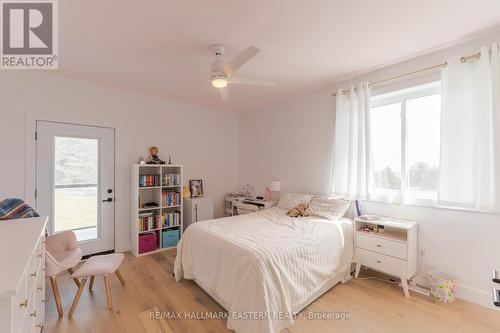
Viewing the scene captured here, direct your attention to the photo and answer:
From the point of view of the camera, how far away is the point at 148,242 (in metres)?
3.54

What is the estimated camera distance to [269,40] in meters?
2.20

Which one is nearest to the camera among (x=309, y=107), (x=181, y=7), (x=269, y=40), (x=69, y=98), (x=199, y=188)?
(x=181, y=7)

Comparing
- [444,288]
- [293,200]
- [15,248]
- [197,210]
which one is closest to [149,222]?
[197,210]

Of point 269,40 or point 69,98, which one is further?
point 69,98

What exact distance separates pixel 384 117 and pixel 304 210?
164 centimetres

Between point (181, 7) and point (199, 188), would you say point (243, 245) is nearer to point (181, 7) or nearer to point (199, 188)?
point (181, 7)

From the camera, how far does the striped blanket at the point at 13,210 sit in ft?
6.60

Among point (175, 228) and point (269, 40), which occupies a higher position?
point (269, 40)

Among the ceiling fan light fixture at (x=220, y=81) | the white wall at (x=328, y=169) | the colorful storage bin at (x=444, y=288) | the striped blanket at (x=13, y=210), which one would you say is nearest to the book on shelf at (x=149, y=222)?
the striped blanket at (x=13, y=210)

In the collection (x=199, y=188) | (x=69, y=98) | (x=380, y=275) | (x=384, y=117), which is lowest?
(x=380, y=275)

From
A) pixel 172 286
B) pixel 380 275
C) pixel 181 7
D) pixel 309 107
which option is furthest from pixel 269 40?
pixel 380 275

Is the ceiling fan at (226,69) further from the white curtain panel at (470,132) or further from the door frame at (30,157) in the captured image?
the door frame at (30,157)

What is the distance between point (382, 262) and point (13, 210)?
147 inches

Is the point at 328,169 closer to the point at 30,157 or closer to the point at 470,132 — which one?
the point at 470,132
